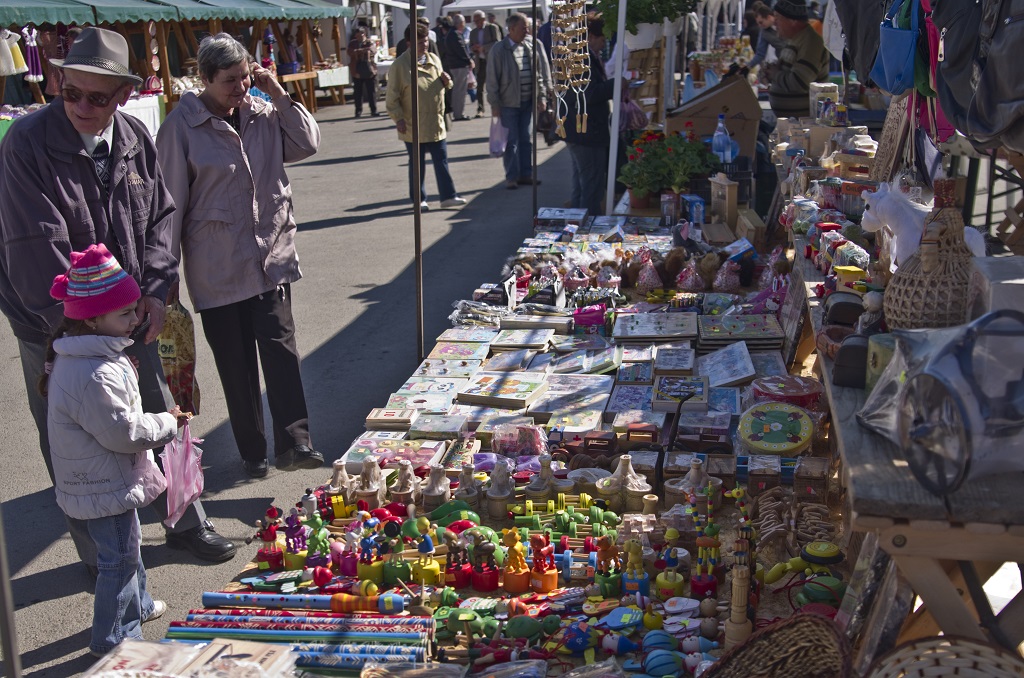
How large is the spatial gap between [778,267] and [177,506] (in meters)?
3.36

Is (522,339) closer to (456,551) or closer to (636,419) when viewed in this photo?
(636,419)

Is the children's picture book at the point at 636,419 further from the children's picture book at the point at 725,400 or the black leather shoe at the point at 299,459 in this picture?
the black leather shoe at the point at 299,459

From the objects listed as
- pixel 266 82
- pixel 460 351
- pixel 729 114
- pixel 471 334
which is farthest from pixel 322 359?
pixel 729 114

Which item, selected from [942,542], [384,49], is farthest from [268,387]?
[384,49]

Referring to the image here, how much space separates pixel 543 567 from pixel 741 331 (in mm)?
2248

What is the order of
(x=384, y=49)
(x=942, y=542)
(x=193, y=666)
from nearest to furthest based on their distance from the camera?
(x=942, y=542)
(x=193, y=666)
(x=384, y=49)

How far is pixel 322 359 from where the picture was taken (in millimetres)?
6184

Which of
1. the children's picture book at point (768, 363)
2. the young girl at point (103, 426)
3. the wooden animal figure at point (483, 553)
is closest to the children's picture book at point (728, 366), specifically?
the children's picture book at point (768, 363)

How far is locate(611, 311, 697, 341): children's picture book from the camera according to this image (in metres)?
5.13

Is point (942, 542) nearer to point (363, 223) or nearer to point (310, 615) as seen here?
point (310, 615)

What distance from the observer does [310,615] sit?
9.77ft

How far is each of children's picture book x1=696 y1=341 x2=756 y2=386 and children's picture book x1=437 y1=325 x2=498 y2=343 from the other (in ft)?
3.77

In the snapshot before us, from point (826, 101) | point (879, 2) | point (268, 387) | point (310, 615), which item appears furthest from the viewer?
point (826, 101)

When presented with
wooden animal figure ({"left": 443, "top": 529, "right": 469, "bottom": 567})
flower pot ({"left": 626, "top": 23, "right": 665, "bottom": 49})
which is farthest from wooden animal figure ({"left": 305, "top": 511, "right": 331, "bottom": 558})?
flower pot ({"left": 626, "top": 23, "right": 665, "bottom": 49})
